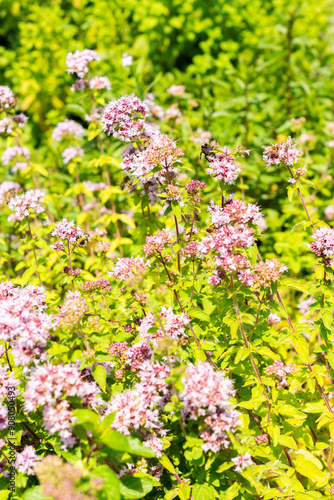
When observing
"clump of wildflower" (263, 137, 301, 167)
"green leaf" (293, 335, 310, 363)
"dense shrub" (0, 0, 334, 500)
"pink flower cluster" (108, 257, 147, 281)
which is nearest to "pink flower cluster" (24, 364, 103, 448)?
"dense shrub" (0, 0, 334, 500)

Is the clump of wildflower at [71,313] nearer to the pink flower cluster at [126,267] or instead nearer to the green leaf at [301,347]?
the pink flower cluster at [126,267]

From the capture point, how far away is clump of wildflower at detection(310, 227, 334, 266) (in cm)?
256

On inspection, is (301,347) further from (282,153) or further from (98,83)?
(98,83)

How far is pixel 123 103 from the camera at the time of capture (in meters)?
3.03

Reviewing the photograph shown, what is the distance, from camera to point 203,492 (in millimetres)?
2188

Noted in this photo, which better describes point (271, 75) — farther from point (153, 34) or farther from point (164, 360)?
point (164, 360)

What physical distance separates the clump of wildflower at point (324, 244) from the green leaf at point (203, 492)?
149cm

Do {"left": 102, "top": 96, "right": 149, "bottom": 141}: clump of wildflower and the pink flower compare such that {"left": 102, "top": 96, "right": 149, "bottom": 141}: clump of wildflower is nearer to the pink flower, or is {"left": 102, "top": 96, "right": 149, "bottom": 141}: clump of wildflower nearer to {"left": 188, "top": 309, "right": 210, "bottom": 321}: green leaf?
{"left": 188, "top": 309, "right": 210, "bottom": 321}: green leaf

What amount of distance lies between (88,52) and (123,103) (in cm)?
138

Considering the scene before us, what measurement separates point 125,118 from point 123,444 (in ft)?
7.12

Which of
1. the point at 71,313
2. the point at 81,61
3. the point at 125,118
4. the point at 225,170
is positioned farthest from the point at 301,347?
the point at 81,61

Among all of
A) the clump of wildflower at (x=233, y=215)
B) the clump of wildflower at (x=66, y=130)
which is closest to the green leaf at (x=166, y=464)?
the clump of wildflower at (x=233, y=215)

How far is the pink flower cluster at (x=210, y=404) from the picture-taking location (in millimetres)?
1999

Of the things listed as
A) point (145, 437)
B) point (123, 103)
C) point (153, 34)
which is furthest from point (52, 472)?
point (153, 34)
